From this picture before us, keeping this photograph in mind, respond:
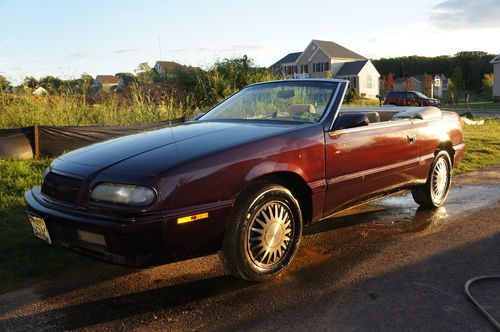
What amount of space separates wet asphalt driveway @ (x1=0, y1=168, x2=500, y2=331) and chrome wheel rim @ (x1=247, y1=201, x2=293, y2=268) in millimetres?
208

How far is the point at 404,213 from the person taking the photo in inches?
224

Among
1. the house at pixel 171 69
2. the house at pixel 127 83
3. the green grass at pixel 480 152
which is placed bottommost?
the green grass at pixel 480 152

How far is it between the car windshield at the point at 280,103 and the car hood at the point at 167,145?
31cm

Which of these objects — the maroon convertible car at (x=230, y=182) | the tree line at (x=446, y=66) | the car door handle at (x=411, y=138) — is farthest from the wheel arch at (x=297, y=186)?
the tree line at (x=446, y=66)

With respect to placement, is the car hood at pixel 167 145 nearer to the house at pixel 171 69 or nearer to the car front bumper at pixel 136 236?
the car front bumper at pixel 136 236

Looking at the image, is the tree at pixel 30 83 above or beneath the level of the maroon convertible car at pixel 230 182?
above

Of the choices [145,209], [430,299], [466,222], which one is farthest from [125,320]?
[466,222]

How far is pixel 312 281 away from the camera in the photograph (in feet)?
11.9

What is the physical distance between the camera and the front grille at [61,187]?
323cm

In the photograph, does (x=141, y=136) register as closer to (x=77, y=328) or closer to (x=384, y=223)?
(x=77, y=328)

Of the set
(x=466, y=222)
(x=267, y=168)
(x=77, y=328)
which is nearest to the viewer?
(x=77, y=328)

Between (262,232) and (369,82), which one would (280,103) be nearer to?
(262,232)

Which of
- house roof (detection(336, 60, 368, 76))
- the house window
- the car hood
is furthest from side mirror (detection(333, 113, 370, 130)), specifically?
the house window

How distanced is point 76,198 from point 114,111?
7361 mm
